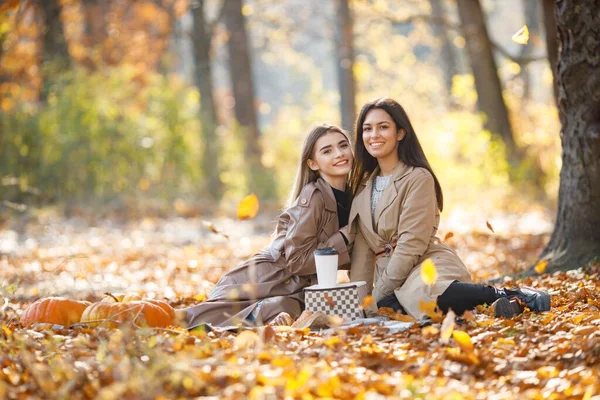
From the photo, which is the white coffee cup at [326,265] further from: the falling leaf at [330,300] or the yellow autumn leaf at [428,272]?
the yellow autumn leaf at [428,272]

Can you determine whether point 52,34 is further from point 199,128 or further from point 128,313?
point 128,313

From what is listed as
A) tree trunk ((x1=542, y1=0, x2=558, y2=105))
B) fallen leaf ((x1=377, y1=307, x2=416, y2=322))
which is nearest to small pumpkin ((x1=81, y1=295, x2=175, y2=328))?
fallen leaf ((x1=377, y1=307, x2=416, y2=322))

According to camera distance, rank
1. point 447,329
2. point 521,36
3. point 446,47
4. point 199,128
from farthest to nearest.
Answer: point 446,47, point 199,128, point 521,36, point 447,329

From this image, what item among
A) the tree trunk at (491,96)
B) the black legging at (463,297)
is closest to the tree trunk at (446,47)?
the tree trunk at (491,96)

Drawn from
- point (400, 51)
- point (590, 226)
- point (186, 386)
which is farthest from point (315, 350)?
point (400, 51)

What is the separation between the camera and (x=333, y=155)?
18.0 ft

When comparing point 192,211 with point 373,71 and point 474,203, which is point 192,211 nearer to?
point 474,203

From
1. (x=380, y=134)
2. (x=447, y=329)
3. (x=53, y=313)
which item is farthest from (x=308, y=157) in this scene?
(x=447, y=329)

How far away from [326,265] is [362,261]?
2.06 ft

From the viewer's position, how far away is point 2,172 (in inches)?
523

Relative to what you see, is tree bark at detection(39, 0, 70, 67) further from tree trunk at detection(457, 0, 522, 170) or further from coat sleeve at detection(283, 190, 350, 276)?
coat sleeve at detection(283, 190, 350, 276)

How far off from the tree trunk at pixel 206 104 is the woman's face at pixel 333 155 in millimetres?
12049

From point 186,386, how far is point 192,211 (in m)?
12.4

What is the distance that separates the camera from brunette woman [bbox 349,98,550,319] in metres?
4.92
